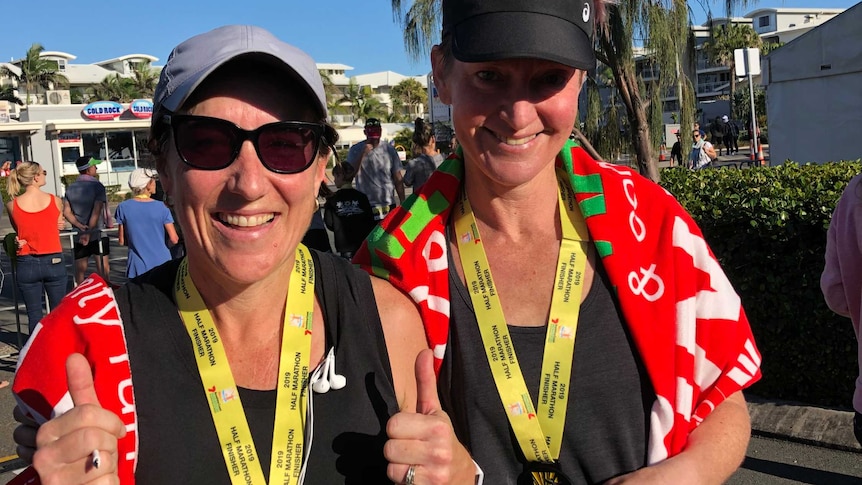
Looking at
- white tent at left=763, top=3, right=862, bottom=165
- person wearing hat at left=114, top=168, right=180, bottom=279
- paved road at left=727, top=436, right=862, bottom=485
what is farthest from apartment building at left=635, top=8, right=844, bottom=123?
paved road at left=727, top=436, right=862, bottom=485

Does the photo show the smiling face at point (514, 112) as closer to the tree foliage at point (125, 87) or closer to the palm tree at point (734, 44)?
the palm tree at point (734, 44)

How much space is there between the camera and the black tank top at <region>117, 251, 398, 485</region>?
1552mm

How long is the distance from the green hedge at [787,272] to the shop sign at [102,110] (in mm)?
37443

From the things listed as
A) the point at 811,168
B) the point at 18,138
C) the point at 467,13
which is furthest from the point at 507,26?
the point at 18,138

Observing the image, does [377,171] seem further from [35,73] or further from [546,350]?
[35,73]

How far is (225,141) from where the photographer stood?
160 cm

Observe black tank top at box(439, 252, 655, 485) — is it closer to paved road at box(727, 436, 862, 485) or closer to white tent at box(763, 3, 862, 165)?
paved road at box(727, 436, 862, 485)

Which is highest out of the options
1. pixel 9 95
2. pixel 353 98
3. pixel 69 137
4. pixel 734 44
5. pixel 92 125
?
pixel 734 44

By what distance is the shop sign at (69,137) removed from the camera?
121 ft

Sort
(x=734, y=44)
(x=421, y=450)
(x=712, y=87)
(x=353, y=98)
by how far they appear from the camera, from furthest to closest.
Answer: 1. (x=712, y=87)
2. (x=353, y=98)
3. (x=734, y=44)
4. (x=421, y=450)

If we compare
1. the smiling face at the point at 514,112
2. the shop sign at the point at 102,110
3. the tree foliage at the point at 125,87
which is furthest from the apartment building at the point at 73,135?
the smiling face at the point at 514,112

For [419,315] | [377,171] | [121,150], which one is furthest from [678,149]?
[121,150]

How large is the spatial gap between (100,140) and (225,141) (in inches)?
1570

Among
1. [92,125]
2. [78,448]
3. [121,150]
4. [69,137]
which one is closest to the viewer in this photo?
[78,448]
